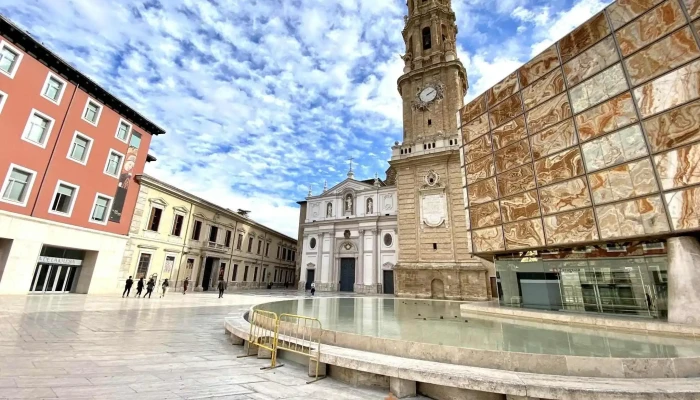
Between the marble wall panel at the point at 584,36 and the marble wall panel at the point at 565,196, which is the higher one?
the marble wall panel at the point at 584,36

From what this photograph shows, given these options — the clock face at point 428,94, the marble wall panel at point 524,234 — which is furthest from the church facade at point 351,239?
the marble wall panel at point 524,234

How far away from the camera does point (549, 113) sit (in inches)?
505

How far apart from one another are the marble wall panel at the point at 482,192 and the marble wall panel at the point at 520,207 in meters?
0.82

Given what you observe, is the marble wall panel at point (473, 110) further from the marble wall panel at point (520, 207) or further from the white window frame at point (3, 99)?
the white window frame at point (3, 99)

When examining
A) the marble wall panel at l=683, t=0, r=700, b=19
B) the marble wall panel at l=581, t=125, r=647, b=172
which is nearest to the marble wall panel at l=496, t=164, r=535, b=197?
the marble wall panel at l=581, t=125, r=647, b=172

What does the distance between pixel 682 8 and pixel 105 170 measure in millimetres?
29578

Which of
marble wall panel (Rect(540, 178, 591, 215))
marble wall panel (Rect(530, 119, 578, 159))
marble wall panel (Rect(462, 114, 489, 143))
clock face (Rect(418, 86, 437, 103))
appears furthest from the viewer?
clock face (Rect(418, 86, 437, 103))

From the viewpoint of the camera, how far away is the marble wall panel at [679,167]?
874cm

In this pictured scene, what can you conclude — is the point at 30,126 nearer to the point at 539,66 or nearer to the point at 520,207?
the point at 520,207

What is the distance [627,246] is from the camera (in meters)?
11.5

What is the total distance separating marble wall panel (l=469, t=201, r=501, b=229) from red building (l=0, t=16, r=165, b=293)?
2367 cm

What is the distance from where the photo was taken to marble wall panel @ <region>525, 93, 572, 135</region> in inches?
483

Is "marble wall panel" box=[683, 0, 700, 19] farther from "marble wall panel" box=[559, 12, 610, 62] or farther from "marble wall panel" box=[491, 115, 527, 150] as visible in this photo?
"marble wall panel" box=[491, 115, 527, 150]

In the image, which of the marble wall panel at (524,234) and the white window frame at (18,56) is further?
the white window frame at (18,56)
